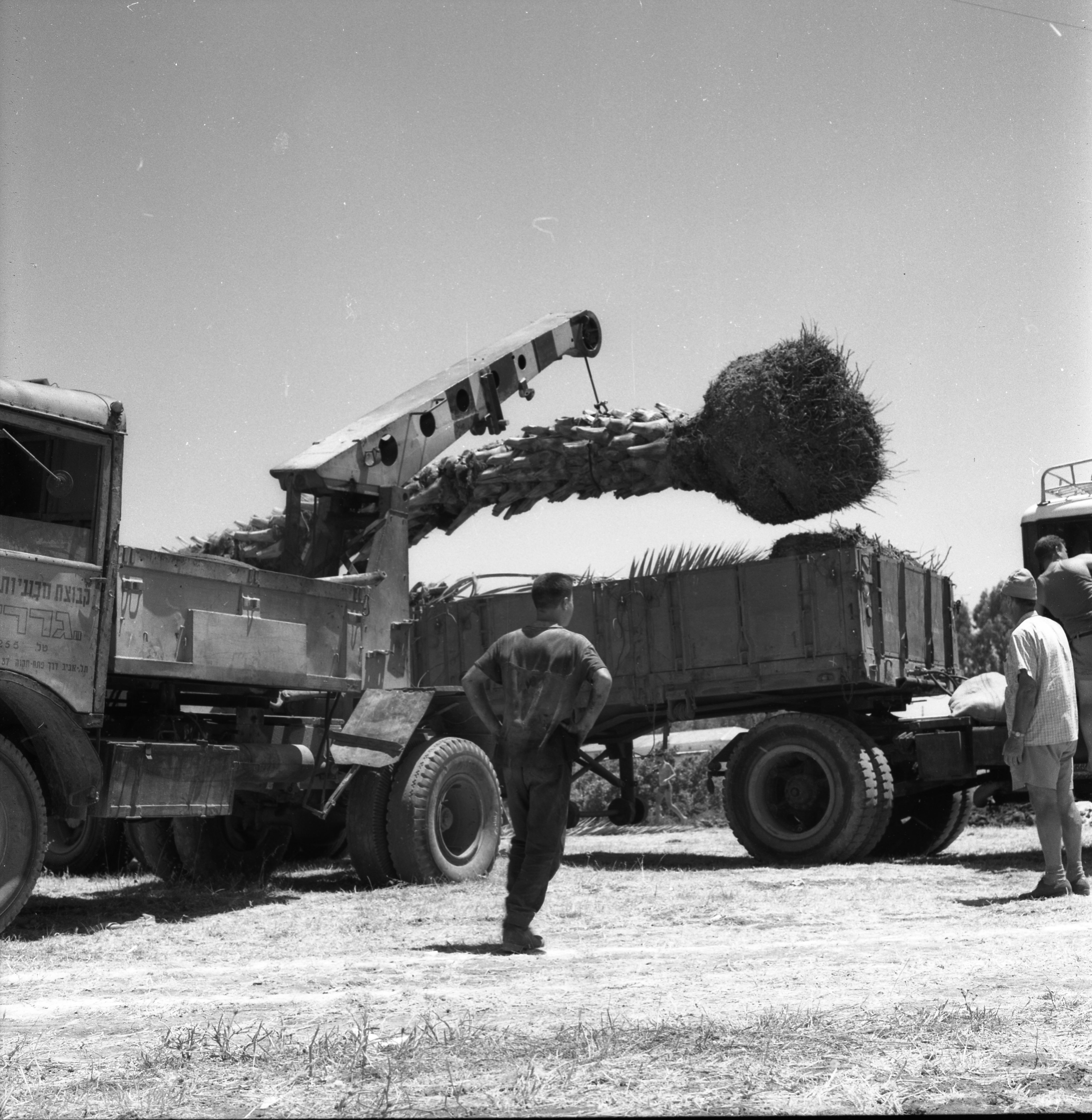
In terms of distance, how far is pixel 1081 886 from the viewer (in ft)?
24.6

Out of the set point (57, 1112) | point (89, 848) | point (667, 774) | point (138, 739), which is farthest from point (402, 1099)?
point (667, 774)

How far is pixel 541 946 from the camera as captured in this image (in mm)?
6059

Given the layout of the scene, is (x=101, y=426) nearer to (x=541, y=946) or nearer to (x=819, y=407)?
(x=541, y=946)

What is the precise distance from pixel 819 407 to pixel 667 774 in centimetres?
743

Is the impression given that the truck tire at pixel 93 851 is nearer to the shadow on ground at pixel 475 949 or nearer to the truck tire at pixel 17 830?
the truck tire at pixel 17 830

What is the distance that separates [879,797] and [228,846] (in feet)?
15.3

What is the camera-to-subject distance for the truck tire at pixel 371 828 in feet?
29.5

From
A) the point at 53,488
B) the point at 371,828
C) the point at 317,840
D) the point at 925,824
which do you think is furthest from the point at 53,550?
the point at 925,824

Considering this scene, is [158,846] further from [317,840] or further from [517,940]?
[517,940]

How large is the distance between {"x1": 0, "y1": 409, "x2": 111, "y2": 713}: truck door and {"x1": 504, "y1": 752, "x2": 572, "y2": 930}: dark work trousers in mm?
2254

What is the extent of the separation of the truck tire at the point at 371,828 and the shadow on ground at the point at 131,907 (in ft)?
1.63

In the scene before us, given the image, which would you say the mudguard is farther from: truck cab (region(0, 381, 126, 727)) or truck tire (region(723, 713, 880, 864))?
truck tire (region(723, 713, 880, 864))

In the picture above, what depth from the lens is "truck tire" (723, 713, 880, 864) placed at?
33.7 ft

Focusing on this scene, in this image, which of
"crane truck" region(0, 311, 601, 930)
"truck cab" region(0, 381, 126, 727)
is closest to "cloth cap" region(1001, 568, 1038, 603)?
"crane truck" region(0, 311, 601, 930)
